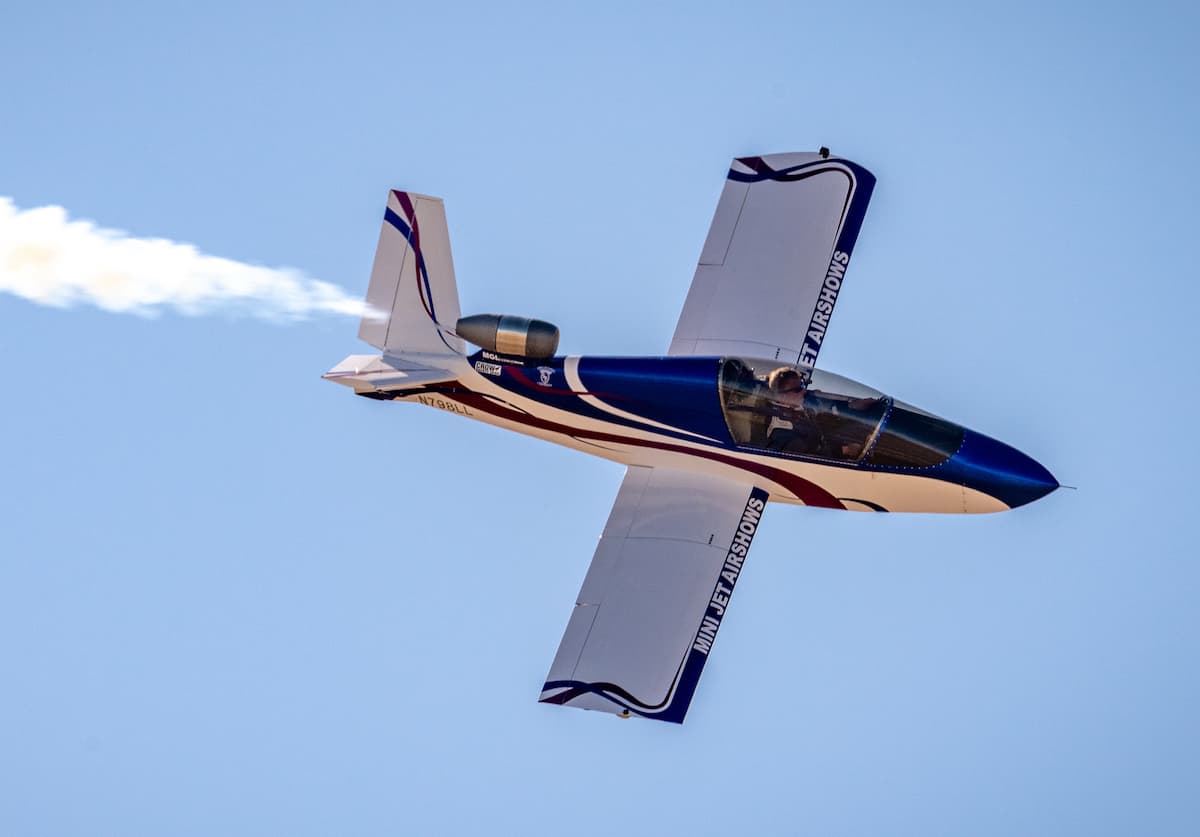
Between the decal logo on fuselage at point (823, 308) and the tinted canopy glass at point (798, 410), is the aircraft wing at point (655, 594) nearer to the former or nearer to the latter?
the tinted canopy glass at point (798, 410)

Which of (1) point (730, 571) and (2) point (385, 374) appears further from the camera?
(2) point (385, 374)

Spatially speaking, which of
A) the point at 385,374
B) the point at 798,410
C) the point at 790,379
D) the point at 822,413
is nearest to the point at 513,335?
the point at 385,374

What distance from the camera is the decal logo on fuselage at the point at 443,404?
2216cm

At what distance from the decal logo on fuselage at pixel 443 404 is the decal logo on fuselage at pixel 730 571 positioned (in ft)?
12.6

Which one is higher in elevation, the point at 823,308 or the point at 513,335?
the point at 823,308

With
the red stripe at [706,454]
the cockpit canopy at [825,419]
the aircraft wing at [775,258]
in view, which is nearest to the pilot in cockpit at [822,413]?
the cockpit canopy at [825,419]

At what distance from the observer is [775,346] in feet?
70.6

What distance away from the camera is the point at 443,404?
22.2 meters

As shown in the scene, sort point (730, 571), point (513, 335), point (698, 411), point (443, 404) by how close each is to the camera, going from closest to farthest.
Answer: point (730, 571) < point (698, 411) < point (513, 335) < point (443, 404)

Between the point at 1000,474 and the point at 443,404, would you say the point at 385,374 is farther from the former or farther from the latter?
the point at 1000,474

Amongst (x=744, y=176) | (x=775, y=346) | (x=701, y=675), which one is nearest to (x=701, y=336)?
(x=775, y=346)

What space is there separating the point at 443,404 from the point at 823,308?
15.8 feet

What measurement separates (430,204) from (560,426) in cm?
310

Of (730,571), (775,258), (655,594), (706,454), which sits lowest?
(655,594)
